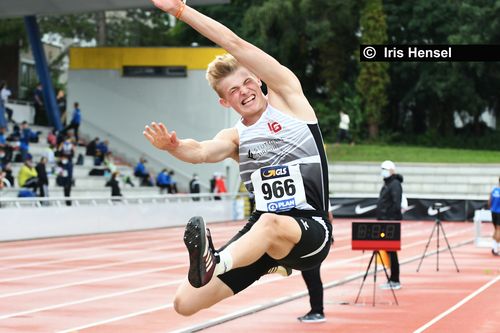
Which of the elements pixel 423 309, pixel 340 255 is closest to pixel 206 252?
pixel 423 309

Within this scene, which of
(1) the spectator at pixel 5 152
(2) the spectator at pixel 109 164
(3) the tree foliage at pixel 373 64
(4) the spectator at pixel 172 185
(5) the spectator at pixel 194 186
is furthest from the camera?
(3) the tree foliage at pixel 373 64

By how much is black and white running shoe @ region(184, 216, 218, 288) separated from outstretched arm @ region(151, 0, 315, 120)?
1.04 metres

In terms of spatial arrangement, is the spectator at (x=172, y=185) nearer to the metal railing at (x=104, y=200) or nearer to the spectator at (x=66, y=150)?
the metal railing at (x=104, y=200)

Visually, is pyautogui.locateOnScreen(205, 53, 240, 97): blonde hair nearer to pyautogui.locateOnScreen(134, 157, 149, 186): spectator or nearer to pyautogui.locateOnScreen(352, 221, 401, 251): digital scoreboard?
pyautogui.locateOnScreen(352, 221, 401, 251): digital scoreboard

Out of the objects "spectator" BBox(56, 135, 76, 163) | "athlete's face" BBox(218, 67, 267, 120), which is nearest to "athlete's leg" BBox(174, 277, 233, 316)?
"athlete's face" BBox(218, 67, 267, 120)

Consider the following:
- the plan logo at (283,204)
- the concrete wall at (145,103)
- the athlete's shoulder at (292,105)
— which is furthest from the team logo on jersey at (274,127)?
the concrete wall at (145,103)

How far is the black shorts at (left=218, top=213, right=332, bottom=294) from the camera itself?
22.6 feet

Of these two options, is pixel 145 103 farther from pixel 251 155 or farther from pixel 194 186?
pixel 251 155

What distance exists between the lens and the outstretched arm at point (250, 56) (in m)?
6.52

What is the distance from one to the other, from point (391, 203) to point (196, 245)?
11.0 metres

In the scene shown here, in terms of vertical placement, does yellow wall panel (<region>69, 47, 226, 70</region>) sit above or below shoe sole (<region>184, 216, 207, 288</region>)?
above

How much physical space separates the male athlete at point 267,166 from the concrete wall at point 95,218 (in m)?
19.2

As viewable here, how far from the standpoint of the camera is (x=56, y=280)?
17797 mm

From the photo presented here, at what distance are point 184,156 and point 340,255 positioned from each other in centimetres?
1708
